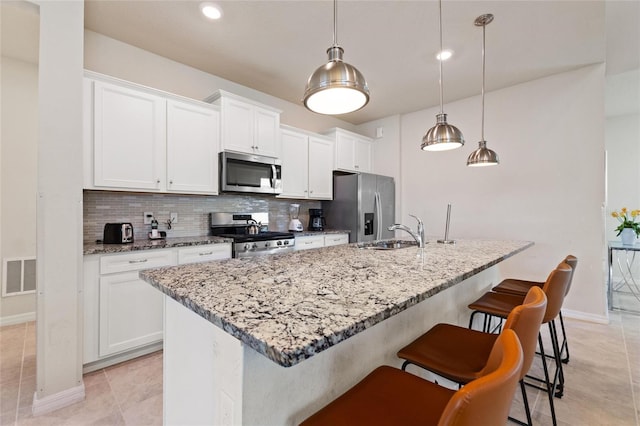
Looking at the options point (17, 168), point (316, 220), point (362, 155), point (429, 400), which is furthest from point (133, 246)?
point (362, 155)

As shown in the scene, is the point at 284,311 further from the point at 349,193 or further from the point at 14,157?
the point at 14,157

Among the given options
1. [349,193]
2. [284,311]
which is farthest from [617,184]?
[284,311]

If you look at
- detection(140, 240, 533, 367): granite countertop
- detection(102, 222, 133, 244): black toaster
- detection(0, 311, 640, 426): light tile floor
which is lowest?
detection(0, 311, 640, 426): light tile floor

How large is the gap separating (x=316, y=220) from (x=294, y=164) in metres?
0.88

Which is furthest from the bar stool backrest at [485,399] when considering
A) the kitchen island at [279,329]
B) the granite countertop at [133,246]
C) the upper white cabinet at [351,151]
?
the upper white cabinet at [351,151]

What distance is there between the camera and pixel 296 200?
13.4 ft

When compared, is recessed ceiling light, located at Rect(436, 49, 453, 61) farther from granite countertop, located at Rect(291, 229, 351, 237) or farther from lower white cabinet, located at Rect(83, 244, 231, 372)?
lower white cabinet, located at Rect(83, 244, 231, 372)

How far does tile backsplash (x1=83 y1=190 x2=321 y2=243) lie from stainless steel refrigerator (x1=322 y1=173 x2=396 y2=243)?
0.94 meters

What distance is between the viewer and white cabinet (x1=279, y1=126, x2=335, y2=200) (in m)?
3.60

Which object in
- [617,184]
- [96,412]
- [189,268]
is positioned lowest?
[96,412]

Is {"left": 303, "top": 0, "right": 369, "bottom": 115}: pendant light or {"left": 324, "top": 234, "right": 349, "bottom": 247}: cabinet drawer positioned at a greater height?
{"left": 303, "top": 0, "right": 369, "bottom": 115}: pendant light

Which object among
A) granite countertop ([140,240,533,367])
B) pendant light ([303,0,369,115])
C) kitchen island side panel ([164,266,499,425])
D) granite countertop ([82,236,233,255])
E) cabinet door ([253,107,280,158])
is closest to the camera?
granite countertop ([140,240,533,367])

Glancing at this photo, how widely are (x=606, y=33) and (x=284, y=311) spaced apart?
363cm

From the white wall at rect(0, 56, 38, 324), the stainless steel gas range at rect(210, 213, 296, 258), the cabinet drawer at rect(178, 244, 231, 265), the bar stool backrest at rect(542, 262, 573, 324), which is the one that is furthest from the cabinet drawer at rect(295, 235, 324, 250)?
the white wall at rect(0, 56, 38, 324)
